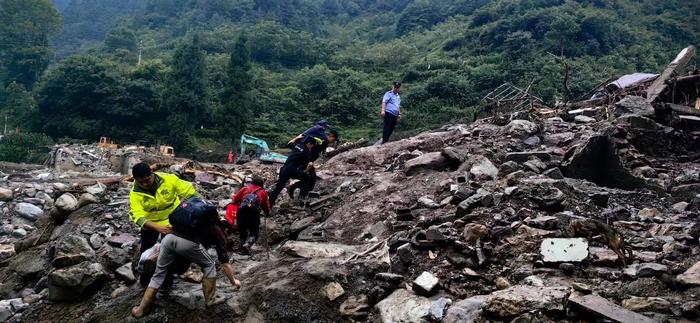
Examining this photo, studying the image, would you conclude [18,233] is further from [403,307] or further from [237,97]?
[237,97]

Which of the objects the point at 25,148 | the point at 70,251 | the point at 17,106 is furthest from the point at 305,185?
the point at 17,106

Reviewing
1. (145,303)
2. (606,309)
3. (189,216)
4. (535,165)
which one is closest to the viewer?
(606,309)

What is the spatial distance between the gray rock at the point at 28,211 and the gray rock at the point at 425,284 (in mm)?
8636

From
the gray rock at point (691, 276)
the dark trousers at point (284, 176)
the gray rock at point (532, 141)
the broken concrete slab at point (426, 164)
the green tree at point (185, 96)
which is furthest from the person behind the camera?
the green tree at point (185, 96)

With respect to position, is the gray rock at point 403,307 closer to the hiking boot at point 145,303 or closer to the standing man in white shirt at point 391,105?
the hiking boot at point 145,303

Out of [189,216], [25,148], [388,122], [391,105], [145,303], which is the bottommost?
[25,148]

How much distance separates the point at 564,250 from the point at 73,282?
454 centimetres

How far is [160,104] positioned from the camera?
91.3 feet

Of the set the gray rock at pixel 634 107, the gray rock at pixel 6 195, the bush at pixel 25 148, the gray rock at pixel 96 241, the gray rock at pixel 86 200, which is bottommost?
the bush at pixel 25 148

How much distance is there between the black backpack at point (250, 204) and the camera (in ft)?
18.5

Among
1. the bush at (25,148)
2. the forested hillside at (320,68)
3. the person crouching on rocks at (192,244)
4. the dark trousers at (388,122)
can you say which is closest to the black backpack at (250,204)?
the person crouching on rocks at (192,244)

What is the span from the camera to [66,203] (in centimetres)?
→ 680

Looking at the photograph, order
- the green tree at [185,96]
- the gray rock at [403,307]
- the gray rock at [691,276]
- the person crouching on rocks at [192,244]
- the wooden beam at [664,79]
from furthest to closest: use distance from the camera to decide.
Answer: the green tree at [185,96] → the wooden beam at [664,79] → the person crouching on rocks at [192,244] → the gray rock at [403,307] → the gray rock at [691,276]

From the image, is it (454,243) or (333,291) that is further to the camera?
(454,243)
